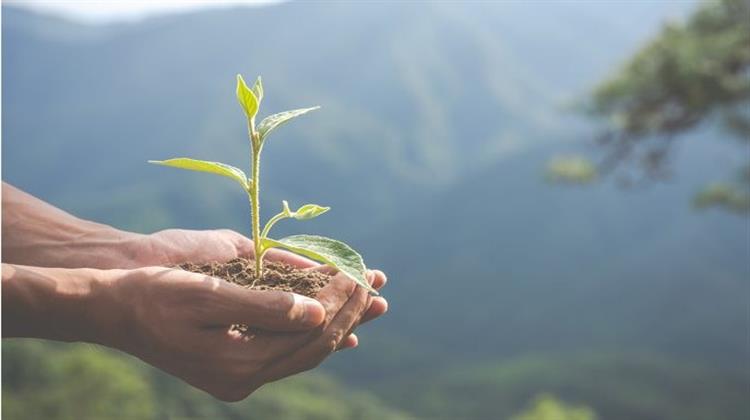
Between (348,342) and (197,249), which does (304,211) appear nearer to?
(348,342)

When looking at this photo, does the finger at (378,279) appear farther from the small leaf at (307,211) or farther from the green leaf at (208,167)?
the green leaf at (208,167)

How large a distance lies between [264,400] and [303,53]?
4294 cm

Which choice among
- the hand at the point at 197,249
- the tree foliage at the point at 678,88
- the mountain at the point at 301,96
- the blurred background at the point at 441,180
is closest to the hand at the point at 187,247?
the hand at the point at 197,249

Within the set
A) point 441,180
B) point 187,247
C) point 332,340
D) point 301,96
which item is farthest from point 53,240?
point 441,180

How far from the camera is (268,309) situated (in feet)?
3.27

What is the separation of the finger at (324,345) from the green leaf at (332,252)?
33mm

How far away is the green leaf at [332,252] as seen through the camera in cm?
105

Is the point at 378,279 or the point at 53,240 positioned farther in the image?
the point at 53,240

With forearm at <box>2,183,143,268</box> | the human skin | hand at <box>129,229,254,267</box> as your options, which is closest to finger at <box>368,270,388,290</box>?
the human skin

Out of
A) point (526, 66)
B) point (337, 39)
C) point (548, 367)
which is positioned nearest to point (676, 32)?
point (548, 367)

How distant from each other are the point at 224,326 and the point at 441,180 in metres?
59.4

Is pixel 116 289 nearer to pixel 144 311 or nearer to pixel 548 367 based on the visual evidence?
pixel 144 311

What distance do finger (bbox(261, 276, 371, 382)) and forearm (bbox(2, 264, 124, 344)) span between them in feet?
0.75

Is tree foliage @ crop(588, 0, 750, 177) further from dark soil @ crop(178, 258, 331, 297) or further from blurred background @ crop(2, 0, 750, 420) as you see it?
blurred background @ crop(2, 0, 750, 420)
